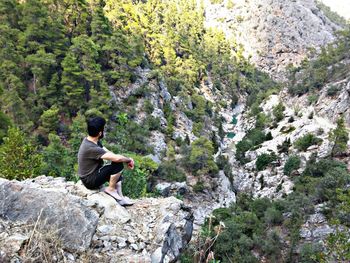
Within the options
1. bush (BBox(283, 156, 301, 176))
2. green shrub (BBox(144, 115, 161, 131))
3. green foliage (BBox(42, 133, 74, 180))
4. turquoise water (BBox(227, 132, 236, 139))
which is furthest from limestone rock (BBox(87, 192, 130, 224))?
turquoise water (BBox(227, 132, 236, 139))

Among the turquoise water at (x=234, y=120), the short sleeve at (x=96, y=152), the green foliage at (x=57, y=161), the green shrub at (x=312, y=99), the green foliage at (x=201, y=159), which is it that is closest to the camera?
the short sleeve at (x=96, y=152)

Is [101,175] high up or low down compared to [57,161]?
up

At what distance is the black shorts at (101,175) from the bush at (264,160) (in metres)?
39.8

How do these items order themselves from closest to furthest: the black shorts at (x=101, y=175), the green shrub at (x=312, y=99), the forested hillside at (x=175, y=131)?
the black shorts at (x=101, y=175) → the forested hillside at (x=175, y=131) → the green shrub at (x=312, y=99)

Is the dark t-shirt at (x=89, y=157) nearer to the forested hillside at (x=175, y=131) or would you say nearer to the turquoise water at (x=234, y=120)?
the forested hillside at (x=175, y=131)

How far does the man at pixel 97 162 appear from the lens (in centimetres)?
700

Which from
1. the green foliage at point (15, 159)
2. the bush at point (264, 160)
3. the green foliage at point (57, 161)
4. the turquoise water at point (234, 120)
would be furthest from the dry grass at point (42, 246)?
the turquoise water at point (234, 120)

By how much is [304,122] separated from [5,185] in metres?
49.4

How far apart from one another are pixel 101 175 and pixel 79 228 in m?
1.73

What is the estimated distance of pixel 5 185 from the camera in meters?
6.00

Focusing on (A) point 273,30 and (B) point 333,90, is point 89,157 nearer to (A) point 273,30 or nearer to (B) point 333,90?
(B) point 333,90

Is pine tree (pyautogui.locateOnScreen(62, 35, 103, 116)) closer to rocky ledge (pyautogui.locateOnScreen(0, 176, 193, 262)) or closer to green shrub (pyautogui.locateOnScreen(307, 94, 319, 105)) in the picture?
rocky ledge (pyautogui.locateOnScreen(0, 176, 193, 262))

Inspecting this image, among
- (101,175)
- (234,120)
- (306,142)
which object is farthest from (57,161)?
(234,120)

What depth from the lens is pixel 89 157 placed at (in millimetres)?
7148
